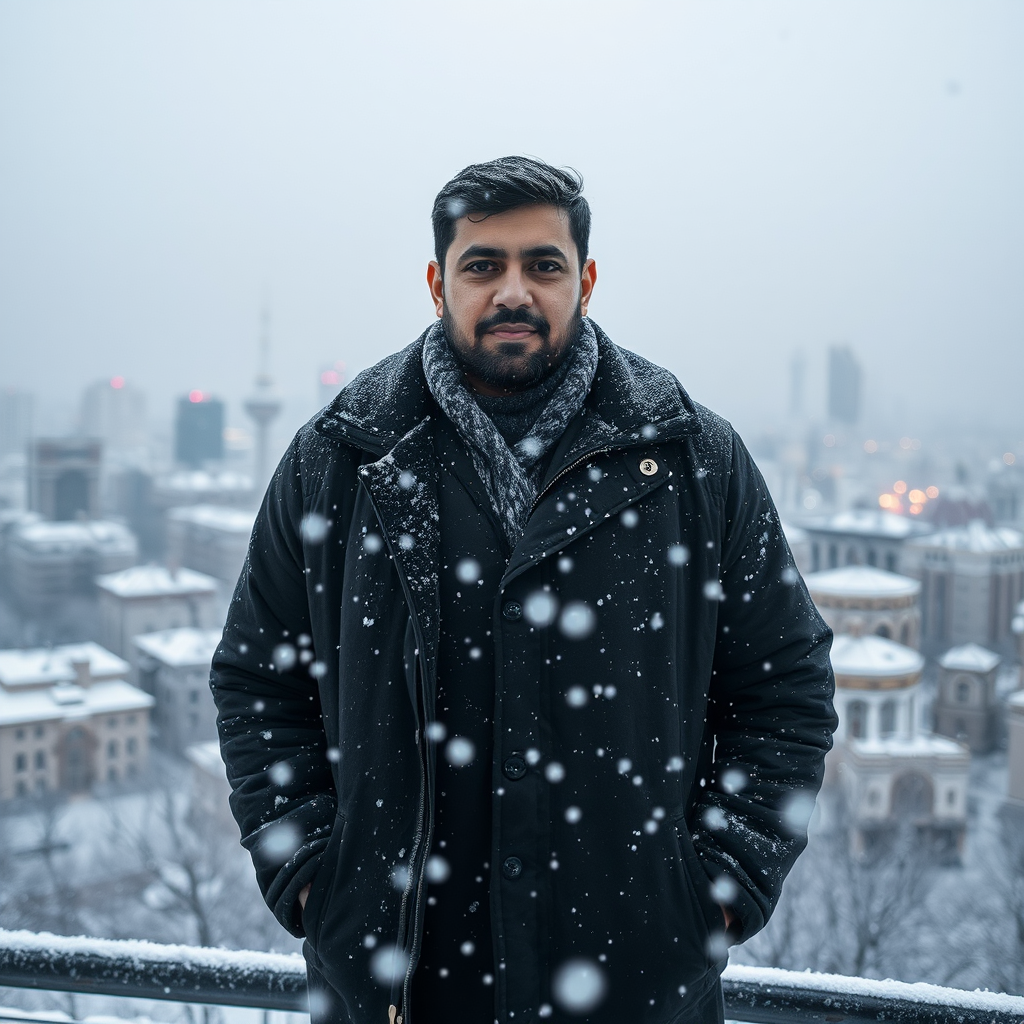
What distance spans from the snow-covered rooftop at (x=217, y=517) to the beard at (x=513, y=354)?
106ft

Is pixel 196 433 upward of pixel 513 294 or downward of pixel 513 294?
upward

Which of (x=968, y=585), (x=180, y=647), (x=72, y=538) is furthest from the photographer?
(x=72, y=538)

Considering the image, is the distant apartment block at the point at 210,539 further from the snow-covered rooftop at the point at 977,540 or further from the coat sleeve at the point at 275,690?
the coat sleeve at the point at 275,690

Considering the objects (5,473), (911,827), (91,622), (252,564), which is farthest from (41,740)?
(5,473)

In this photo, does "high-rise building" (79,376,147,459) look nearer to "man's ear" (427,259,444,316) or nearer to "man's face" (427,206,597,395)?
"man's ear" (427,259,444,316)

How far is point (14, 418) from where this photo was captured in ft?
200

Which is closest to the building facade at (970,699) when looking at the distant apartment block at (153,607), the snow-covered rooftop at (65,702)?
the snow-covered rooftop at (65,702)

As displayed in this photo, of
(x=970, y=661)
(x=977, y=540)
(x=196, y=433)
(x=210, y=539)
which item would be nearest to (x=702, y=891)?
(x=970, y=661)

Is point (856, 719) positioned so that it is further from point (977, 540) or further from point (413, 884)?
point (413, 884)

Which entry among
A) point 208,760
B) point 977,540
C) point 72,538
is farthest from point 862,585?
point 72,538

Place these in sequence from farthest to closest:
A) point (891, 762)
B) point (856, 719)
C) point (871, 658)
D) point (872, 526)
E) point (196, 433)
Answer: point (196, 433), point (872, 526), point (856, 719), point (871, 658), point (891, 762)

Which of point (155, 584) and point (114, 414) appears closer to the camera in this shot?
point (155, 584)

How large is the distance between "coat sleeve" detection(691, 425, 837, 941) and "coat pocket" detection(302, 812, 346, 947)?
1.78ft

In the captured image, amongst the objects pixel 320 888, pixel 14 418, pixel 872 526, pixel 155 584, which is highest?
pixel 14 418
